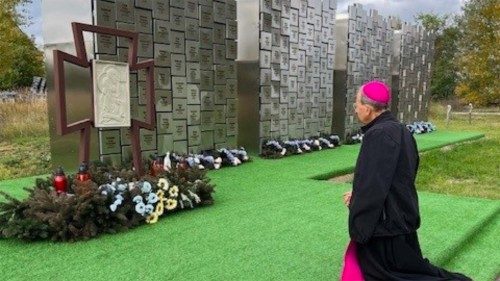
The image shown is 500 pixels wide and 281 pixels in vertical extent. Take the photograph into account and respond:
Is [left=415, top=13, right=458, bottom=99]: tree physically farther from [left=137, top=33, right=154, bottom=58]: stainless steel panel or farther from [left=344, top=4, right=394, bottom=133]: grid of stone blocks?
[left=137, top=33, right=154, bottom=58]: stainless steel panel

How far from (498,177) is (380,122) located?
6.07m

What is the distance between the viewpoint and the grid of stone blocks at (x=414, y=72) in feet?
46.5

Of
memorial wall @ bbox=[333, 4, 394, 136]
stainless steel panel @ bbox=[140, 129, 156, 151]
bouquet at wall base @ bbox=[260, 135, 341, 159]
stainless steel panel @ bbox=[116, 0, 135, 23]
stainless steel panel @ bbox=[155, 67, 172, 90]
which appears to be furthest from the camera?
memorial wall @ bbox=[333, 4, 394, 136]

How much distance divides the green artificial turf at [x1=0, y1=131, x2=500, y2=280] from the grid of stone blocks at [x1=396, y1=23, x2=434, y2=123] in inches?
380

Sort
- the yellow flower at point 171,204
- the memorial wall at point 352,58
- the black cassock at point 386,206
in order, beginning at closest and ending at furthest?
1. the black cassock at point 386,206
2. the yellow flower at point 171,204
3. the memorial wall at point 352,58

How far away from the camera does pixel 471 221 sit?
4.16m

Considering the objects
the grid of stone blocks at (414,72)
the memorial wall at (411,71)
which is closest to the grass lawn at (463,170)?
the memorial wall at (411,71)

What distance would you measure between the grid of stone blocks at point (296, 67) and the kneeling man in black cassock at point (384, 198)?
590 cm

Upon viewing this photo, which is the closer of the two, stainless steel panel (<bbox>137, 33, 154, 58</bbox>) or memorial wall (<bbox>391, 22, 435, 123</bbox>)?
stainless steel panel (<bbox>137, 33, 154, 58</bbox>)

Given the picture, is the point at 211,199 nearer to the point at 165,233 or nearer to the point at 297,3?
the point at 165,233

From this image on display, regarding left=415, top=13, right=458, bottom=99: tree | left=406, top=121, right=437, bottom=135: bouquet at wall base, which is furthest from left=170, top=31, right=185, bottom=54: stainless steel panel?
left=415, top=13, right=458, bottom=99: tree

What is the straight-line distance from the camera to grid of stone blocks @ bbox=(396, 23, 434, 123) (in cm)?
1417

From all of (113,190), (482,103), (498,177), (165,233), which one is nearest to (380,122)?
(165,233)

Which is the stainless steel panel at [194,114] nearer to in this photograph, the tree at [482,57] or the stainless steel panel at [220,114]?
the stainless steel panel at [220,114]
